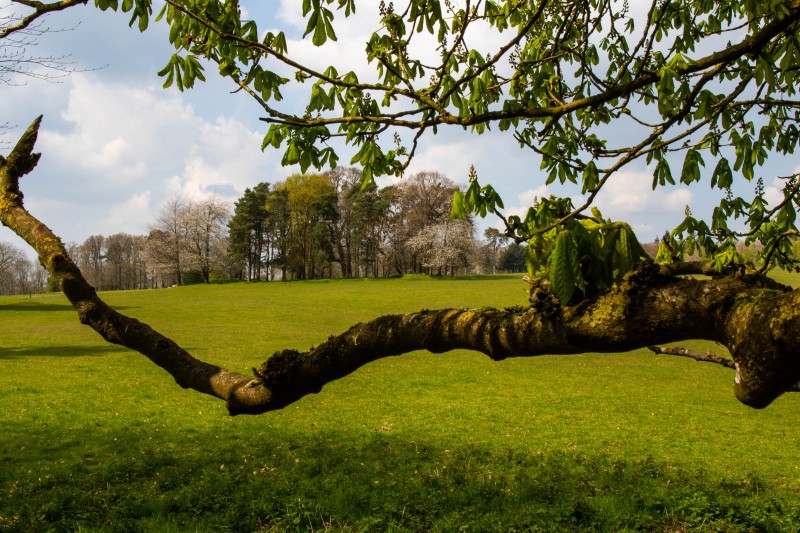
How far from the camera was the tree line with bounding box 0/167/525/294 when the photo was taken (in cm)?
7850

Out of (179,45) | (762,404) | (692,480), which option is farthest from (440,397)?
(762,404)

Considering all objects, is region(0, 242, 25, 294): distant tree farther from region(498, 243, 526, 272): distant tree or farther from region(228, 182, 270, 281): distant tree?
region(498, 243, 526, 272): distant tree

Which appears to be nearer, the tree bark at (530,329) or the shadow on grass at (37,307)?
the tree bark at (530,329)

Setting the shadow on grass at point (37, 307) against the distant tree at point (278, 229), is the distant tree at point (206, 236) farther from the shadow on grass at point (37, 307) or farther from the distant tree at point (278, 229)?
the shadow on grass at point (37, 307)

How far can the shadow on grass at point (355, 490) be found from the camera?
6469 mm

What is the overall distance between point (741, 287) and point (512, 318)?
781 mm

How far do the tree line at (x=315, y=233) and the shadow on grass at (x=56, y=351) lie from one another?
53.9 metres

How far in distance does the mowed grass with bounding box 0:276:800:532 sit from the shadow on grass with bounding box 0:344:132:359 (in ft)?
0.80

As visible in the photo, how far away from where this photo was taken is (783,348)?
1.45 meters

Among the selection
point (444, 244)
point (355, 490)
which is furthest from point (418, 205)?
point (355, 490)

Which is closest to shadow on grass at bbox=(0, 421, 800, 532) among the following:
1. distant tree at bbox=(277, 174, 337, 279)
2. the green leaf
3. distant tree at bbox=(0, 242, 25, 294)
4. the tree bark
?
the tree bark

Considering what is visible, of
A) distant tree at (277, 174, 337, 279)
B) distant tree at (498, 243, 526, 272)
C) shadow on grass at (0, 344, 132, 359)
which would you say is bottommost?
shadow on grass at (0, 344, 132, 359)

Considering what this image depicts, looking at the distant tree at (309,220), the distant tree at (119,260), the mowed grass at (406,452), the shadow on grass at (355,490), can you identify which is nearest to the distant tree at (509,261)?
the distant tree at (309,220)

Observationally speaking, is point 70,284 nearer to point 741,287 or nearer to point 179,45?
point 179,45
